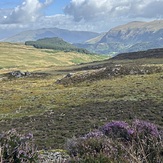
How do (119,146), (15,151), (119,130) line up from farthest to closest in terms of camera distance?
(119,130) < (119,146) < (15,151)

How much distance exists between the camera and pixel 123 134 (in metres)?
12.6

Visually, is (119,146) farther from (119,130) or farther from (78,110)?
(78,110)

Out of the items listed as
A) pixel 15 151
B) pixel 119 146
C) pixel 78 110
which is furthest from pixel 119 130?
pixel 78 110

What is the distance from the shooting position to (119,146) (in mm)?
9367

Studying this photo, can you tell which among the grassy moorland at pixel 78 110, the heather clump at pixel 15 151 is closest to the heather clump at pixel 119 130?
the heather clump at pixel 15 151

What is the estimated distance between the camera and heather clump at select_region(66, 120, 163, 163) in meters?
7.46

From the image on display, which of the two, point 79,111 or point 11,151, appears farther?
point 79,111

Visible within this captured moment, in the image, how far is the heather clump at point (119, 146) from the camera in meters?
7.46

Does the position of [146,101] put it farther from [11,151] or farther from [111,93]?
[11,151]

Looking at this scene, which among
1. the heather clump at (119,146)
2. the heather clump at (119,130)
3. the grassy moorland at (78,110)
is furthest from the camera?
the grassy moorland at (78,110)

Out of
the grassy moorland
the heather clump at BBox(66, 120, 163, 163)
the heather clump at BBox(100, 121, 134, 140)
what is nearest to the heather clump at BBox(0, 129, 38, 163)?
the heather clump at BBox(66, 120, 163, 163)

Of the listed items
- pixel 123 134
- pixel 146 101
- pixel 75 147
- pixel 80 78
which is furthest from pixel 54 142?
pixel 80 78

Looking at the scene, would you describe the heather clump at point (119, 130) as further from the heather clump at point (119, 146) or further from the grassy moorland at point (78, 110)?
the grassy moorland at point (78, 110)

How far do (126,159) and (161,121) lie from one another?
2001 cm
